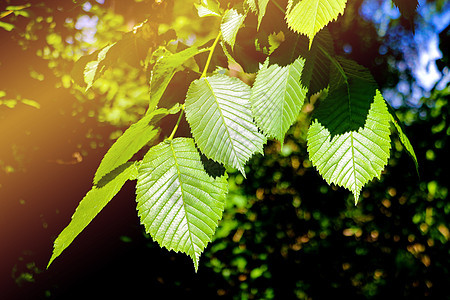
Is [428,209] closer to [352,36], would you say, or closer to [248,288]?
[248,288]

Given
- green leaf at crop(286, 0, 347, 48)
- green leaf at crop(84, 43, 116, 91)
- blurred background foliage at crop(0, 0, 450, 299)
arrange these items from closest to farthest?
green leaf at crop(286, 0, 347, 48) → green leaf at crop(84, 43, 116, 91) → blurred background foliage at crop(0, 0, 450, 299)

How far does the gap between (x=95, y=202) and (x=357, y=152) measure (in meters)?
0.48

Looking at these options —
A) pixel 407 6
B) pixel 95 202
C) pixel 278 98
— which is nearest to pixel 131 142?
pixel 95 202

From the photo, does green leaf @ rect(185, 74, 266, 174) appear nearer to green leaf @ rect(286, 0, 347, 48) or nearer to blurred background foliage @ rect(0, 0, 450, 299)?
green leaf @ rect(286, 0, 347, 48)

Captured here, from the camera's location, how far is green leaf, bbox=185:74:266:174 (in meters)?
0.62

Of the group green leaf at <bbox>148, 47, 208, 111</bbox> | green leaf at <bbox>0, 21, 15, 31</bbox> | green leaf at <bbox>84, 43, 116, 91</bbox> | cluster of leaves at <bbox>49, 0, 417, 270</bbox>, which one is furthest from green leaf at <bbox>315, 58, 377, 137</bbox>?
green leaf at <bbox>0, 21, 15, 31</bbox>

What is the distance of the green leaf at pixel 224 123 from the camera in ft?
2.03

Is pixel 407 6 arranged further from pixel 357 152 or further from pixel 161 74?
pixel 161 74

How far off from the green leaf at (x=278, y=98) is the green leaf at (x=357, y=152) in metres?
0.07

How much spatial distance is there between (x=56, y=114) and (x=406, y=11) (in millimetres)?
3528

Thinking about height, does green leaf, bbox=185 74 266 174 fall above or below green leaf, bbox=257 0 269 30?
below

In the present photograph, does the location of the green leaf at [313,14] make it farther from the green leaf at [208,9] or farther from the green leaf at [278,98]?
the green leaf at [208,9]

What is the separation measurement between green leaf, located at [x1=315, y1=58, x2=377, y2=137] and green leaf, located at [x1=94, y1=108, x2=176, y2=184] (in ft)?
1.03

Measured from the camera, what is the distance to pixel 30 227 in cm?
371
